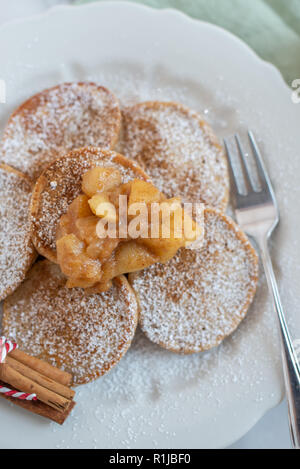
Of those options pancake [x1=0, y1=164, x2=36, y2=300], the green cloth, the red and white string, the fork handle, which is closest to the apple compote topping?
pancake [x1=0, y1=164, x2=36, y2=300]

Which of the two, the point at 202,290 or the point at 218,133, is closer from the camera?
the point at 202,290

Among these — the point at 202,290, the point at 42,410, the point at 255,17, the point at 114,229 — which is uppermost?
the point at 255,17

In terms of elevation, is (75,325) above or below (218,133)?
below

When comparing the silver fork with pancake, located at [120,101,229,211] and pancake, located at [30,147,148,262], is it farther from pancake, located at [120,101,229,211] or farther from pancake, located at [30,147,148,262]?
pancake, located at [30,147,148,262]

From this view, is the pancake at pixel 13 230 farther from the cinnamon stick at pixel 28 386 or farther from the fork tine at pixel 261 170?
the fork tine at pixel 261 170

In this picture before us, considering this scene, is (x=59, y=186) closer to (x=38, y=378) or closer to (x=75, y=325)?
(x=75, y=325)

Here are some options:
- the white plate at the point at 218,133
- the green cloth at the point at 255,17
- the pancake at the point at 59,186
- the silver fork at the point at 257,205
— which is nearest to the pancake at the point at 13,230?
the pancake at the point at 59,186

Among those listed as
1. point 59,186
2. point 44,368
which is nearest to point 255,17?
point 59,186
